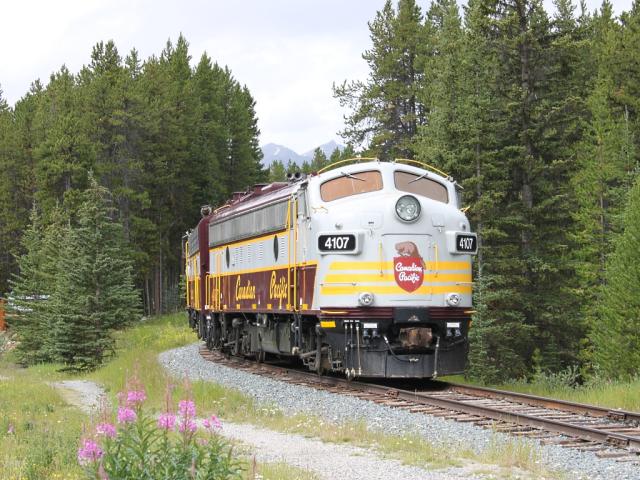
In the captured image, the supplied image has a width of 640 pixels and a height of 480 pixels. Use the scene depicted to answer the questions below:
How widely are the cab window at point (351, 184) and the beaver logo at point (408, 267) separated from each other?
146cm

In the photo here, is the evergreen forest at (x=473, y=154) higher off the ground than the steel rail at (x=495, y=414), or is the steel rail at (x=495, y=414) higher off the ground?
the evergreen forest at (x=473, y=154)

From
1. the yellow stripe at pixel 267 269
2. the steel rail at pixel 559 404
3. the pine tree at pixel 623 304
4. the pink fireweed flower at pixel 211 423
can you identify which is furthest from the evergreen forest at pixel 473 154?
the pink fireweed flower at pixel 211 423

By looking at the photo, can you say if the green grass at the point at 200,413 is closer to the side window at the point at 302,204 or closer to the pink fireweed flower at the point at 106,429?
the pink fireweed flower at the point at 106,429

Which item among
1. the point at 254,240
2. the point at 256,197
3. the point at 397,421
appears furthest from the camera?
the point at 256,197

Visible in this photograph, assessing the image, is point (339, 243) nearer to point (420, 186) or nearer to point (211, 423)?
point (420, 186)

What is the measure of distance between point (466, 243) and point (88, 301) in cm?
1606

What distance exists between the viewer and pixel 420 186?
17.3 metres

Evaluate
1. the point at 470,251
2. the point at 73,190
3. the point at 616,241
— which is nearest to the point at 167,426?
the point at 470,251

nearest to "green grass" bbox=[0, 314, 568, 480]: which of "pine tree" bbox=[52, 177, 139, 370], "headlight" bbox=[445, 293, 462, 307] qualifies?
"headlight" bbox=[445, 293, 462, 307]

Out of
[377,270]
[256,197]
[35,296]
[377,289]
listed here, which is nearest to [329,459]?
[377,289]

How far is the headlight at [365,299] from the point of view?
1570 centimetres

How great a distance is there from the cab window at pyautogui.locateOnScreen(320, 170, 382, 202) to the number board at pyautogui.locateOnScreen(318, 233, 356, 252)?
115 centimetres

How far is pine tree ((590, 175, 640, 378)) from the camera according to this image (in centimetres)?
2939

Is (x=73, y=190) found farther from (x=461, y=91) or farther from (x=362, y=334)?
(x=362, y=334)
